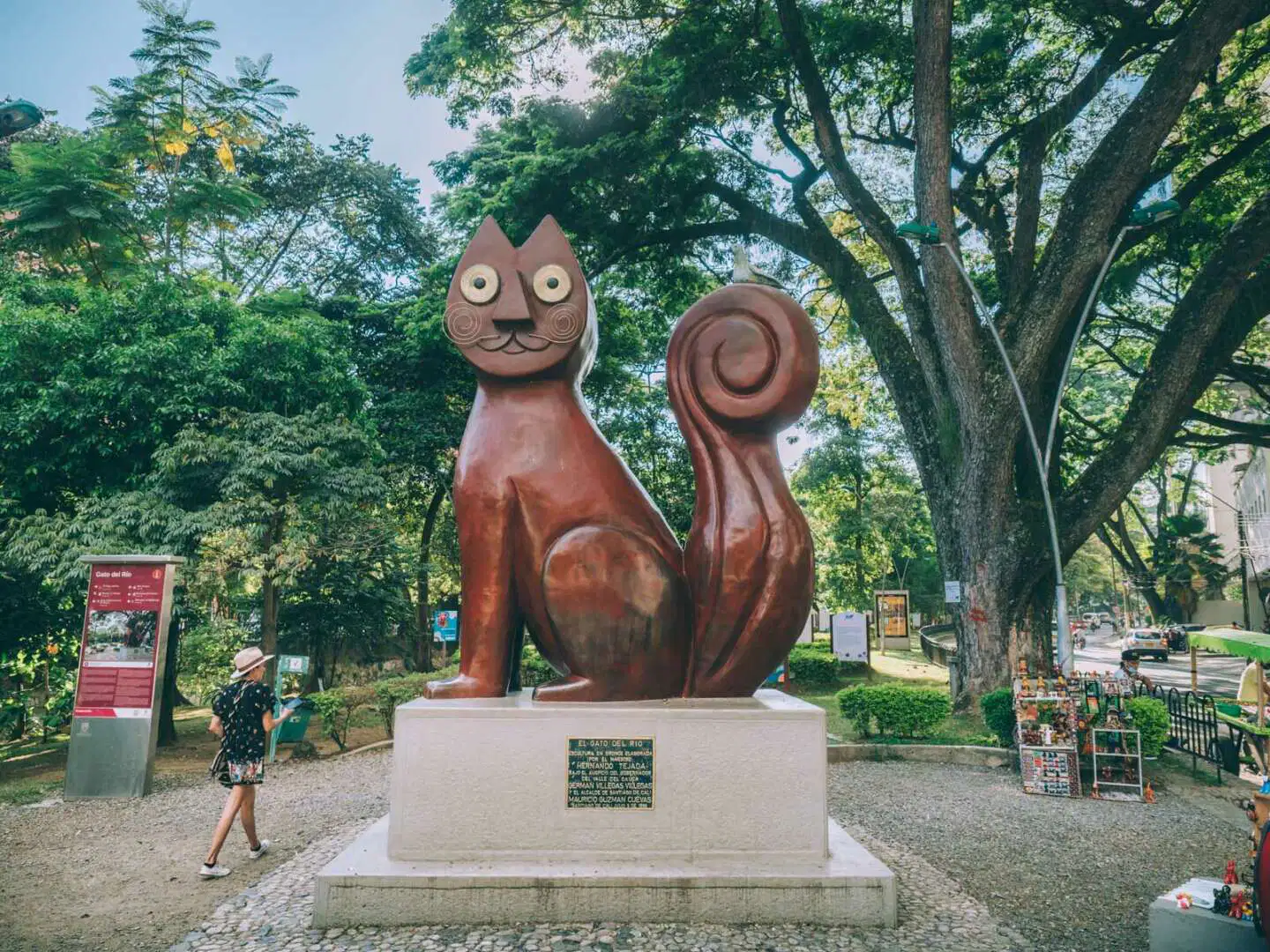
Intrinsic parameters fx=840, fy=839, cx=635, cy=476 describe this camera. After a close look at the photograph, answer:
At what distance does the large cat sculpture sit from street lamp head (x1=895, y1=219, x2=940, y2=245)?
731 centimetres

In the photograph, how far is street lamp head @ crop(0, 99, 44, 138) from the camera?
15.9ft

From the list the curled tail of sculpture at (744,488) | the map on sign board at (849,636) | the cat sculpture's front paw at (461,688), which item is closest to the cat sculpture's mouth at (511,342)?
the curled tail of sculpture at (744,488)

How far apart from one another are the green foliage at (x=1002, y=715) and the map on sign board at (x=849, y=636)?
30.4 ft

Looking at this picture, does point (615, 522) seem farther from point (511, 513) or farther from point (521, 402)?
point (521, 402)

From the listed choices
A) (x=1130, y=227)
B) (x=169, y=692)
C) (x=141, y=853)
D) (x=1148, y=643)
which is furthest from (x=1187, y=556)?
(x=141, y=853)

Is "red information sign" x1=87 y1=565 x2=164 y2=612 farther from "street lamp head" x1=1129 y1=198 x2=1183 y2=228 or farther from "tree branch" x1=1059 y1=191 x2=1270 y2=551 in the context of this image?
"street lamp head" x1=1129 y1=198 x2=1183 y2=228

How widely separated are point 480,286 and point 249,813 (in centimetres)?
448

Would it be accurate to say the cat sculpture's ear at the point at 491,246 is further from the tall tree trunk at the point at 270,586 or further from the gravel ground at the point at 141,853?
the tall tree trunk at the point at 270,586

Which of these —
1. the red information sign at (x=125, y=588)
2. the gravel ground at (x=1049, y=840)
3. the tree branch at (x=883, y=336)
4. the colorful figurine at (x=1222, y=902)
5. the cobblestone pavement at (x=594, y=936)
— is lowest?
the gravel ground at (x=1049, y=840)

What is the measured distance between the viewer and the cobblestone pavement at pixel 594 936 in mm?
4406

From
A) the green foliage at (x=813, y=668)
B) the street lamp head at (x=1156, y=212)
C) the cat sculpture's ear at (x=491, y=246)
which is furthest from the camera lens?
the green foliage at (x=813, y=668)

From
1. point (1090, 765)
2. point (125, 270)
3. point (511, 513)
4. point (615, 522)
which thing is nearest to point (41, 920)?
point (511, 513)

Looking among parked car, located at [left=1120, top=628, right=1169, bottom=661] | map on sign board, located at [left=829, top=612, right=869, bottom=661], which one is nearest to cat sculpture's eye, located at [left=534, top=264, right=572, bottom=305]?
map on sign board, located at [left=829, top=612, right=869, bottom=661]

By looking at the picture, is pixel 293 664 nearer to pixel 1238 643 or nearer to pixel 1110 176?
pixel 1238 643
